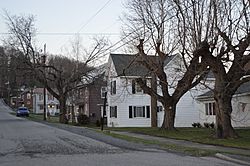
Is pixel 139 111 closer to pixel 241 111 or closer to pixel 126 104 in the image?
pixel 126 104

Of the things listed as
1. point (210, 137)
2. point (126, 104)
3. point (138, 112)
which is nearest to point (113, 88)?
point (126, 104)

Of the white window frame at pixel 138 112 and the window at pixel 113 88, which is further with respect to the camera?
the window at pixel 113 88

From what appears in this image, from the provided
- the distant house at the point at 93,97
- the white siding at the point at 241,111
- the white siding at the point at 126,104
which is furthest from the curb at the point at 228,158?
the distant house at the point at 93,97

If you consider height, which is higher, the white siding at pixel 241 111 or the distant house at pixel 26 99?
the distant house at pixel 26 99

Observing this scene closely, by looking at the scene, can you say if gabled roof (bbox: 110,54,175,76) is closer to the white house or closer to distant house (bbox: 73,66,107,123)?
the white house

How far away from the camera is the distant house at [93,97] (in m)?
54.9

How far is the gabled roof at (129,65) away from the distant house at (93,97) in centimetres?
445

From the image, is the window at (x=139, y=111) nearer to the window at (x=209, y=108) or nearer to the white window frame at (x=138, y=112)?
the white window frame at (x=138, y=112)

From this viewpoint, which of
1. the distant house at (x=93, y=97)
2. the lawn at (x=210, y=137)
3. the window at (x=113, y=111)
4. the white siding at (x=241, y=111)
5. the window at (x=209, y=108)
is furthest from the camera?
the distant house at (x=93, y=97)

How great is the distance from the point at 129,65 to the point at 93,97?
110 ft

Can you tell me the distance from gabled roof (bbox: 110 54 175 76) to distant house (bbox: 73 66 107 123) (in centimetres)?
445

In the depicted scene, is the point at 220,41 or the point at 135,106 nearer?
the point at 220,41

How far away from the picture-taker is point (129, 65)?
33.3 m

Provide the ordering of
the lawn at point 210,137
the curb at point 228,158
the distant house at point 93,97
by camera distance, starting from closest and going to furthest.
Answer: the curb at point 228,158, the lawn at point 210,137, the distant house at point 93,97
